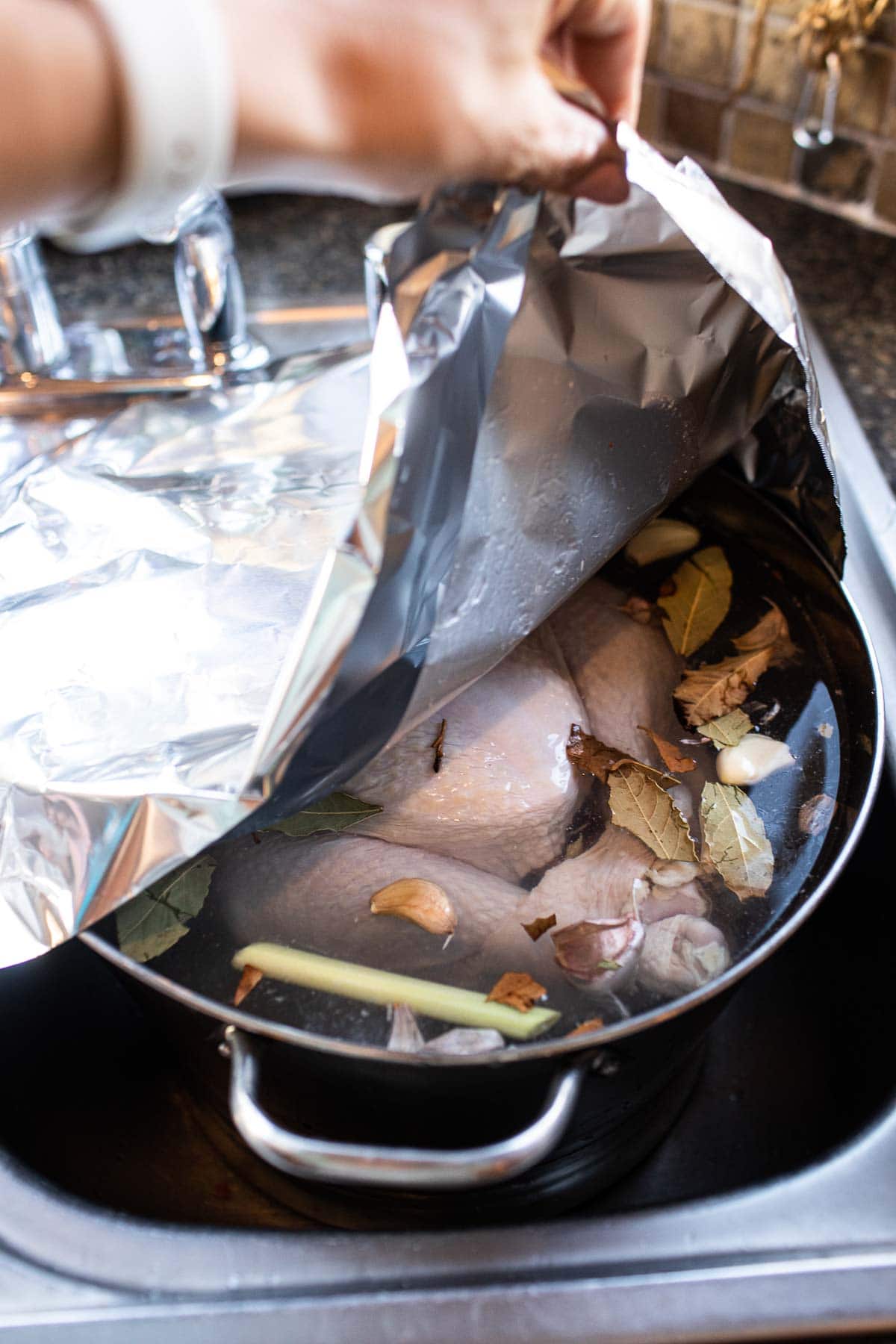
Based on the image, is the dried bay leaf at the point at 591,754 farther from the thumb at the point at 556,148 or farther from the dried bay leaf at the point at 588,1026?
the thumb at the point at 556,148

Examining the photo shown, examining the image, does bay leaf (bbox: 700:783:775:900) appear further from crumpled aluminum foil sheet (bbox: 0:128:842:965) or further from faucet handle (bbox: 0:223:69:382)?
faucet handle (bbox: 0:223:69:382)

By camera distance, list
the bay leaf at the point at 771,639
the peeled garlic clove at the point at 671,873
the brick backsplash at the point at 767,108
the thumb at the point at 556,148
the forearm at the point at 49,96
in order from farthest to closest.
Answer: the brick backsplash at the point at 767,108 → the bay leaf at the point at 771,639 → the peeled garlic clove at the point at 671,873 → the thumb at the point at 556,148 → the forearm at the point at 49,96

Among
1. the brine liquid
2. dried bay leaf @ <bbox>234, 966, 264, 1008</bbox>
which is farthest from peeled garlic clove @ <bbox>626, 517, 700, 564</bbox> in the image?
dried bay leaf @ <bbox>234, 966, 264, 1008</bbox>

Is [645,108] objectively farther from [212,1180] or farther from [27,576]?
[212,1180]

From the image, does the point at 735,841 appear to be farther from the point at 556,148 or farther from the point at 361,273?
the point at 361,273

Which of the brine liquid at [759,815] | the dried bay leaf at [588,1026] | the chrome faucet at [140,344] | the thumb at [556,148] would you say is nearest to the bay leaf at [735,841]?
the brine liquid at [759,815]
